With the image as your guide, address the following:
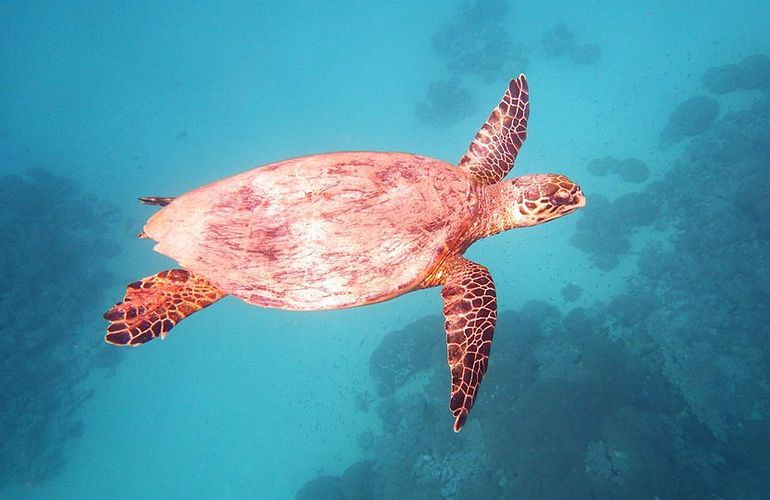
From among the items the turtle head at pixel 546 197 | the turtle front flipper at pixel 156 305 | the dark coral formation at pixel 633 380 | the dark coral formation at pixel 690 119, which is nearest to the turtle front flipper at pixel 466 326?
the turtle head at pixel 546 197

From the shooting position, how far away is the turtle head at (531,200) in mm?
4496

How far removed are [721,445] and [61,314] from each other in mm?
30039

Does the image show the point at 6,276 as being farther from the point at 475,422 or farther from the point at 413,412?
the point at 475,422

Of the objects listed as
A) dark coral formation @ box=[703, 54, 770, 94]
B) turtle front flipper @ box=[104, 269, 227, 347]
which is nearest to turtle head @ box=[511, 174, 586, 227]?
turtle front flipper @ box=[104, 269, 227, 347]

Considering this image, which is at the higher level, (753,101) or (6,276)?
(6,276)

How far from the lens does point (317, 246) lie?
3.10m

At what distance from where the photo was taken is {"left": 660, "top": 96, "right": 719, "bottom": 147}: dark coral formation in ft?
74.7

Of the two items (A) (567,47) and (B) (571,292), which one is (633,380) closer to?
(B) (571,292)

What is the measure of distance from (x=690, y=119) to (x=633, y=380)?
67.1ft

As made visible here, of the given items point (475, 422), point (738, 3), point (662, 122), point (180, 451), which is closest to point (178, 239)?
point (475, 422)

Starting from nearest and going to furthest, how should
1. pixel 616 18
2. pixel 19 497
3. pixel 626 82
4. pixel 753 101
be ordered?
pixel 19 497, pixel 753 101, pixel 626 82, pixel 616 18

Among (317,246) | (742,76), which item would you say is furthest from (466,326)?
(742,76)

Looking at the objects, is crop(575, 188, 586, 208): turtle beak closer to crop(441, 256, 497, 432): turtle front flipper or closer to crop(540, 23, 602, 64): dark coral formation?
crop(441, 256, 497, 432): turtle front flipper

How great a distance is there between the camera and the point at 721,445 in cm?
1042
